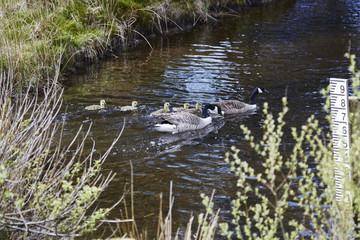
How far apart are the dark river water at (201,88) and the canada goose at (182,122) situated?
22 centimetres

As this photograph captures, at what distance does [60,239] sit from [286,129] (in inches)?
279

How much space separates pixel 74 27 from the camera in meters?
16.6

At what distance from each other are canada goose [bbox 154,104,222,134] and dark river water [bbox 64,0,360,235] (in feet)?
0.72

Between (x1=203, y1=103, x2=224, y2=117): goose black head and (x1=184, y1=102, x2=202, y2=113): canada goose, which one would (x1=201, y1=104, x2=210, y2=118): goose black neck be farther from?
(x1=184, y1=102, x2=202, y2=113): canada goose

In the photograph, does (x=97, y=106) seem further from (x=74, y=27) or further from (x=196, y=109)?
(x=74, y=27)

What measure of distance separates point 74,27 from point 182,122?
689 centimetres

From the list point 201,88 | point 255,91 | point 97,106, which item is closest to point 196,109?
point 255,91

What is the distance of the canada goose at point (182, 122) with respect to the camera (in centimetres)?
1134

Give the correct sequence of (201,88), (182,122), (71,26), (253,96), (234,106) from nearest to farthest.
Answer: (182,122) < (234,106) < (253,96) < (201,88) < (71,26)

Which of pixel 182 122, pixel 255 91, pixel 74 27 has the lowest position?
pixel 182 122

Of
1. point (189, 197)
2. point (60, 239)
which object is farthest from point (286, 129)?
point (60, 239)

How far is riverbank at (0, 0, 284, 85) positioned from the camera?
13352 mm

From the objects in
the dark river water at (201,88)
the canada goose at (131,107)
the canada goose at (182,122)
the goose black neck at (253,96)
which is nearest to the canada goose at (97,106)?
the dark river water at (201,88)

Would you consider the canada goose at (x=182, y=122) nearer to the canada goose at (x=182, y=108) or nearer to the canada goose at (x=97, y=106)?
the canada goose at (x=182, y=108)
